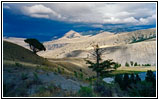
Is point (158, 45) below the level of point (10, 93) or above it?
above

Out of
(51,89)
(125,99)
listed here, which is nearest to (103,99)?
(125,99)

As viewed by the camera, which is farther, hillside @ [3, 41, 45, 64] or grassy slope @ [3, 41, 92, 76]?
hillside @ [3, 41, 45, 64]

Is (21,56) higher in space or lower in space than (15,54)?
lower

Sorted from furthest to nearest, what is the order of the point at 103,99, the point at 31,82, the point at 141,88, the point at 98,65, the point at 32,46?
the point at 32,46 → the point at 98,65 → the point at 141,88 → the point at 31,82 → the point at 103,99

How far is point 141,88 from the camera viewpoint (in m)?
16.5

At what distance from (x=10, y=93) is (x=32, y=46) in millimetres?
45371

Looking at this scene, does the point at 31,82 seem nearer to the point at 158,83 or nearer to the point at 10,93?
the point at 10,93

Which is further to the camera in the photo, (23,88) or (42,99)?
(23,88)

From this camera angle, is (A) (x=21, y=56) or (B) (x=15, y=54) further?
(A) (x=21, y=56)

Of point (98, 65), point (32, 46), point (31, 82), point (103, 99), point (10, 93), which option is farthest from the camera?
point (32, 46)

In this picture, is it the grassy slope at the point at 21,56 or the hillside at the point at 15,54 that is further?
the hillside at the point at 15,54

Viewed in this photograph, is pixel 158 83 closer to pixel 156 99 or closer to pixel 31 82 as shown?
pixel 156 99

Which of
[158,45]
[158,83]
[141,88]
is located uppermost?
[158,45]

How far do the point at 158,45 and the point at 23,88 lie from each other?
9.25 meters
